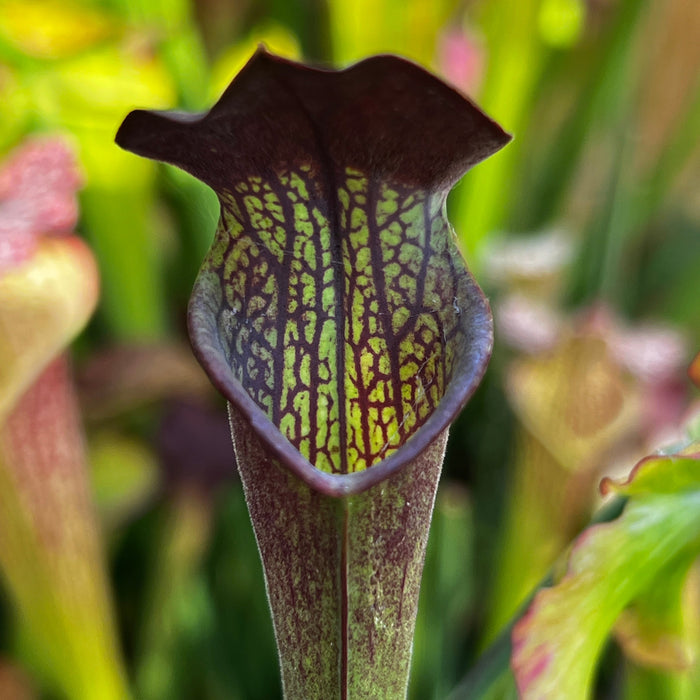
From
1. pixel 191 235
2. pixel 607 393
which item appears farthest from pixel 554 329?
pixel 191 235

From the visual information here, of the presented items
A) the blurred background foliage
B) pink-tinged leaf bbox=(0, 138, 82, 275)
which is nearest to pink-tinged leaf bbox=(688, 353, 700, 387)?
the blurred background foliage

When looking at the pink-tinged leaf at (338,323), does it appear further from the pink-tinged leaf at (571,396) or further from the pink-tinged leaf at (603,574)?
the pink-tinged leaf at (571,396)

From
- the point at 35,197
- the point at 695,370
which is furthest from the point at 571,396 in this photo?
the point at 35,197

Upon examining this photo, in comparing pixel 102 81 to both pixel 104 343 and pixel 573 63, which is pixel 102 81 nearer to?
pixel 104 343

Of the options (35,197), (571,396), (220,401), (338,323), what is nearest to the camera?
(338,323)

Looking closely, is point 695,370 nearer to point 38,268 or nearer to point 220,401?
point 38,268

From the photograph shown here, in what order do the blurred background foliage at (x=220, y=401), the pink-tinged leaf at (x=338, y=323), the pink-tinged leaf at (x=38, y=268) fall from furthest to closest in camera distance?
1. the blurred background foliage at (x=220, y=401)
2. the pink-tinged leaf at (x=38, y=268)
3. the pink-tinged leaf at (x=338, y=323)

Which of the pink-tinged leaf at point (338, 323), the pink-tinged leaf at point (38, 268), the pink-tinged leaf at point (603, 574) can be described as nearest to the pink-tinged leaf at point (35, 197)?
the pink-tinged leaf at point (38, 268)
